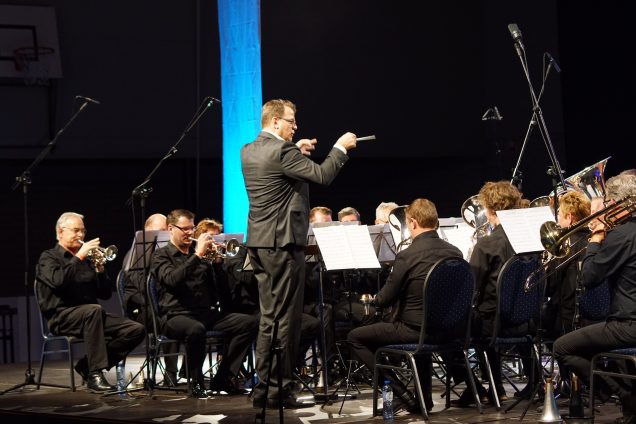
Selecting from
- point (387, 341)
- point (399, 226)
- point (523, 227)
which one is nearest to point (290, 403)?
point (387, 341)

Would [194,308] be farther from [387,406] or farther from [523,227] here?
[523,227]

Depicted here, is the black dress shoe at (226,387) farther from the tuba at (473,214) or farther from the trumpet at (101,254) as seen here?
the tuba at (473,214)

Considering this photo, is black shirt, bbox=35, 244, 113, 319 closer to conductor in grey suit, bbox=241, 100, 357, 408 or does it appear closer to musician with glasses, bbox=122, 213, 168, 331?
musician with glasses, bbox=122, 213, 168, 331

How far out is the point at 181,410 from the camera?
6148mm

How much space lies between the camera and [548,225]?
510 cm

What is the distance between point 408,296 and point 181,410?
1666mm

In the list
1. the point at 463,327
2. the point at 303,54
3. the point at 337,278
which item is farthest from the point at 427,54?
the point at 463,327

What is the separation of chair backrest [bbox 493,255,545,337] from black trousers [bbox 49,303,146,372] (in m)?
2.76

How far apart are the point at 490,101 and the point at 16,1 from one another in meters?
6.27

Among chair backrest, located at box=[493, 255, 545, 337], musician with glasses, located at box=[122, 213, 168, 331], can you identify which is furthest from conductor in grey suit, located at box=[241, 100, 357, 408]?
musician with glasses, located at box=[122, 213, 168, 331]

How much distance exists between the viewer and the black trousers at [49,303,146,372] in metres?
7.15

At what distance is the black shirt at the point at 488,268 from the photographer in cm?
593

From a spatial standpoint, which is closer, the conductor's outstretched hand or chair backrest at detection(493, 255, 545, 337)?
chair backrest at detection(493, 255, 545, 337)

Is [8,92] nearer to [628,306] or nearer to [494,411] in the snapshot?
[494,411]
